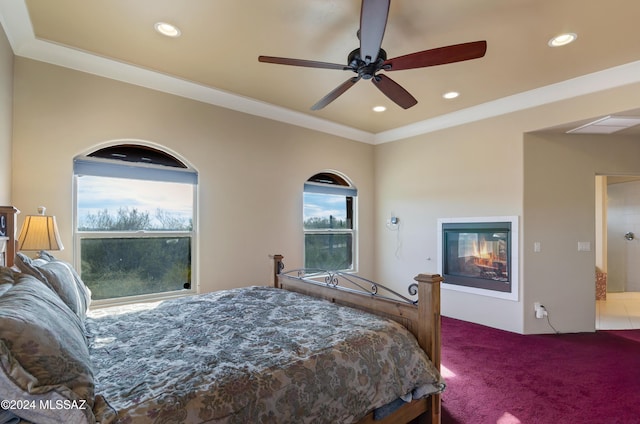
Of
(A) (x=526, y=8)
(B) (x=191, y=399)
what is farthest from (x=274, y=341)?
(A) (x=526, y=8)

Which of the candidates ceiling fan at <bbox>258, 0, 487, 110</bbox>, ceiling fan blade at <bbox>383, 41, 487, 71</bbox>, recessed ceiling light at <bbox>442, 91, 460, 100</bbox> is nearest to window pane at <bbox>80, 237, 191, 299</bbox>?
ceiling fan at <bbox>258, 0, 487, 110</bbox>

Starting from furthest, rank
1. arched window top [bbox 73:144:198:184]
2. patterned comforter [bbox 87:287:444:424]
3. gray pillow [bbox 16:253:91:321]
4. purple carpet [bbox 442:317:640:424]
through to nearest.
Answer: arched window top [bbox 73:144:198:184] < purple carpet [bbox 442:317:640:424] < gray pillow [bbox 16:253:91:321] < patterned comforter [bbox 87:287:444:424]

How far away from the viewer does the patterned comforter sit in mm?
1229

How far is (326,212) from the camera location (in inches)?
202

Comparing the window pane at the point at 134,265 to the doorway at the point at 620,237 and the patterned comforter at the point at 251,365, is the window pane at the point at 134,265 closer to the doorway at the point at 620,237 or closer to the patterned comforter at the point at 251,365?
the patterned comforter at the point at 251,365

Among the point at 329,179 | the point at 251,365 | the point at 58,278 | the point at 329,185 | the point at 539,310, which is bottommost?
the point at 539,310

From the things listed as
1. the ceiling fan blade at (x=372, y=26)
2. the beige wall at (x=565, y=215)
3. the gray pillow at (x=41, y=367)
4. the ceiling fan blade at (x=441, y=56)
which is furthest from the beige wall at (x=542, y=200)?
the gray pillow at (x=41, y=367)

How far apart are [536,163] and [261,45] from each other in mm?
3456

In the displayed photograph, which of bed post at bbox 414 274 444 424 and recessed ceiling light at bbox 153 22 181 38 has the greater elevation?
recessed ceiling light at bbox 153 22 181 38

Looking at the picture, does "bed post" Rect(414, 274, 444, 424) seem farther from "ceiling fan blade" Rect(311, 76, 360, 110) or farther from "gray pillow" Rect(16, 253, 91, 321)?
"gray pillow" Rect(16, 253, 91, 321)

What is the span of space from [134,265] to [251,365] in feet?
8.26

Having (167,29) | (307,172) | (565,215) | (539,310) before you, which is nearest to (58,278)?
(167,29)

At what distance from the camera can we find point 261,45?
287 centimetres

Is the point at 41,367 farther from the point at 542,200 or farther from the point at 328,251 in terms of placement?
the point at 542,200
